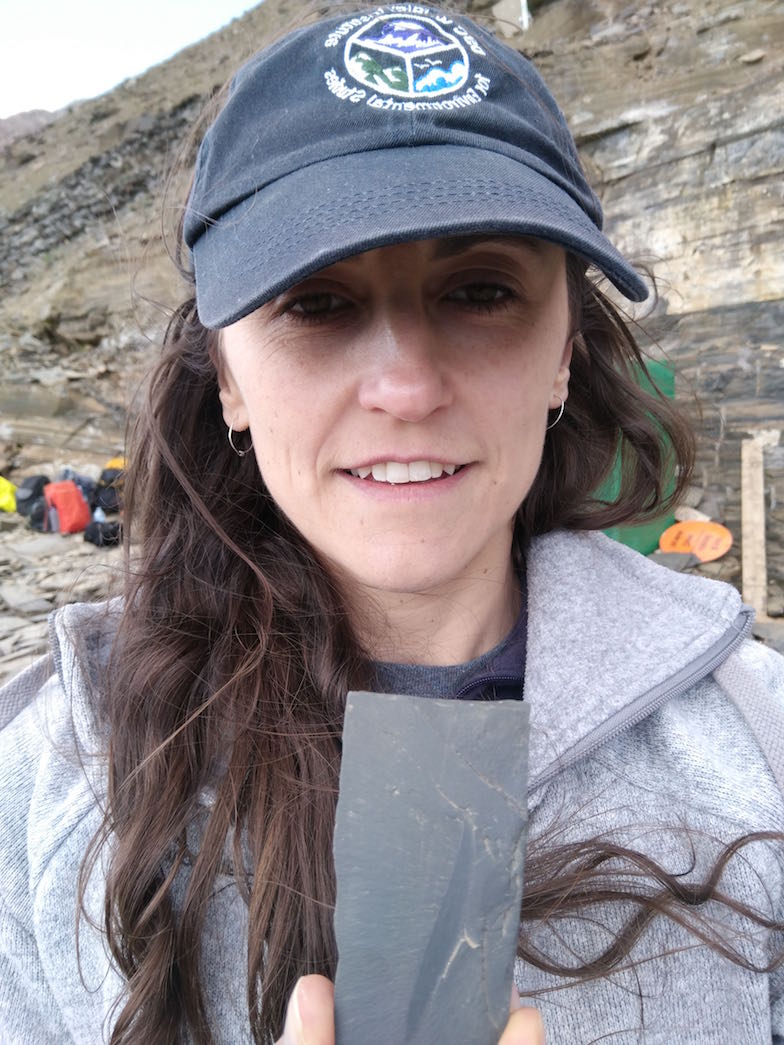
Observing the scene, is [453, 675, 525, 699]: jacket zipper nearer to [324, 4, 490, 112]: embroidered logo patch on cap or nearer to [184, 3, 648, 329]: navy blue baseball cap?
[184, 3, 648, 329]: navy blue baseball cap

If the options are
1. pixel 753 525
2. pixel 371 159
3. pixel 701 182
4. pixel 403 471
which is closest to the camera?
pixel 371 159

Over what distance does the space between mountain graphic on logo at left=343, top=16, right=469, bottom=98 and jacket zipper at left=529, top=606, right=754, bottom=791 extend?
0.87 metres

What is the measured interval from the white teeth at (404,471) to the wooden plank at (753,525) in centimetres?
463

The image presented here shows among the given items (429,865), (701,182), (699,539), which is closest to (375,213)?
(429,865)

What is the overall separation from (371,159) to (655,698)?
83 centimetres

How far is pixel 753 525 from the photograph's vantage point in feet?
17.3

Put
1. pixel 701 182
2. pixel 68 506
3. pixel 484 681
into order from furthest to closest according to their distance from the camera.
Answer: pixel 68 506, pixel 701 182, pixel 484 681

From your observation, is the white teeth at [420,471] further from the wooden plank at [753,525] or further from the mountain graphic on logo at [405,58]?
the wooden plank at [753,525]

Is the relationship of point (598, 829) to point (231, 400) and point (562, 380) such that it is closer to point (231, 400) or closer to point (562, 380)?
point (562, 380)

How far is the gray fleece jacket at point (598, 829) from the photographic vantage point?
1.03 meters

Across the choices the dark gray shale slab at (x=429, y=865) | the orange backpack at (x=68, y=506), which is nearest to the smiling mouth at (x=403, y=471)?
the dark gray shale slab at (x=429, y=865)

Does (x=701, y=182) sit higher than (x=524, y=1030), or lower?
higher

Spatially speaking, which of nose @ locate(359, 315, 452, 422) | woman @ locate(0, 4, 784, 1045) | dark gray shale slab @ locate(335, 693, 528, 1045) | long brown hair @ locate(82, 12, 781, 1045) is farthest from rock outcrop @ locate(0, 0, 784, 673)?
dark gray shale slab @ locate(335, 693, 528, 1045)

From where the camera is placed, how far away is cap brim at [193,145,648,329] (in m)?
0.80
